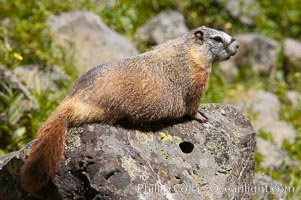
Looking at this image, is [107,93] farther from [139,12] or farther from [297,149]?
[139,12]

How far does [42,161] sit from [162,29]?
7.10 m

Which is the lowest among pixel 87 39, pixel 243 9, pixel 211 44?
pixel 211 44

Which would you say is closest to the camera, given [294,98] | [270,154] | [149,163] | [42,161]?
[42,161]

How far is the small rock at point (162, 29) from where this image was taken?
11.6 m

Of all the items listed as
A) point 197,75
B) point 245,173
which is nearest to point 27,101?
point 197,75

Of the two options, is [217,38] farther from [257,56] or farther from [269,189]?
[257,56]

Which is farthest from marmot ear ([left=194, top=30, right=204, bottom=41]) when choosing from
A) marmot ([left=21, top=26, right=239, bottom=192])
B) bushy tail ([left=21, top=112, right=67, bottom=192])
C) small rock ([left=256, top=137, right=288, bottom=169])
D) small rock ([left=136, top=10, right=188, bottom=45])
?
small rock ([left=136, top=10, right=188, bottom=45])

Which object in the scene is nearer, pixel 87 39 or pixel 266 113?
pixel 87 39

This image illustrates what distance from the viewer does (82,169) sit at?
16.3 ft

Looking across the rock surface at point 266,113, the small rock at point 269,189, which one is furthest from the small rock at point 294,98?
the small rock at point 269,189

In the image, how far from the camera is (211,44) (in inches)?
255

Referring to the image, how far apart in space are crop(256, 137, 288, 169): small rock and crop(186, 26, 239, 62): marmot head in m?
2.66

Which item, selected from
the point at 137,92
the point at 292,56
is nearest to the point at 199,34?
the point at 137,92

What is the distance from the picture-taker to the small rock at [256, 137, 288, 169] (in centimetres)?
872
